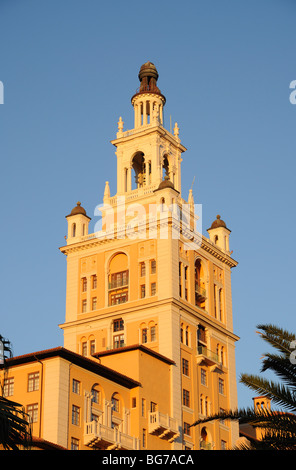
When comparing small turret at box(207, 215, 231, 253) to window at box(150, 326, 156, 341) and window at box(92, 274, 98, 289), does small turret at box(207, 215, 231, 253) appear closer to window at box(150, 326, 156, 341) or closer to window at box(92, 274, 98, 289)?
window at box(92, 274, 98, 289)

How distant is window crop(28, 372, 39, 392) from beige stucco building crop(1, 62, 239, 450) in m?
0.07

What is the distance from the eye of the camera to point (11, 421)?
28625mm

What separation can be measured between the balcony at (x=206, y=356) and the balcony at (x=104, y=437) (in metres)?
16.7

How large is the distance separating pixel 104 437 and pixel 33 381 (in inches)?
256

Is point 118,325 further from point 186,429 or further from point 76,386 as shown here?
point 76,386

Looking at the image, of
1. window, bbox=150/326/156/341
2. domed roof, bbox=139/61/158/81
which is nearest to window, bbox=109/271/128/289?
window, bbox=150/326/156/341

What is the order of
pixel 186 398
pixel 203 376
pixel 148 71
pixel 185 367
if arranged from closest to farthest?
1. pixel 186 398
2. pixel 185 367
3. pixel 203 376
4. pixel 148 71

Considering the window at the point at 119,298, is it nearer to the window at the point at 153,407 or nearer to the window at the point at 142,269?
the window at the point at 142,269

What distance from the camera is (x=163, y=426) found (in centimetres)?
7331

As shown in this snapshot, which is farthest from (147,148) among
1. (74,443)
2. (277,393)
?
(277,393)

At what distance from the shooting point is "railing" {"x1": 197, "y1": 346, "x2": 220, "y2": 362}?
3334 inches

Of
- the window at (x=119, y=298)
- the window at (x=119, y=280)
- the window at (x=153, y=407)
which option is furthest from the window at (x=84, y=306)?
the window at (x=153, y=407)

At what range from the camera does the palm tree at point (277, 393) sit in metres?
35.5
